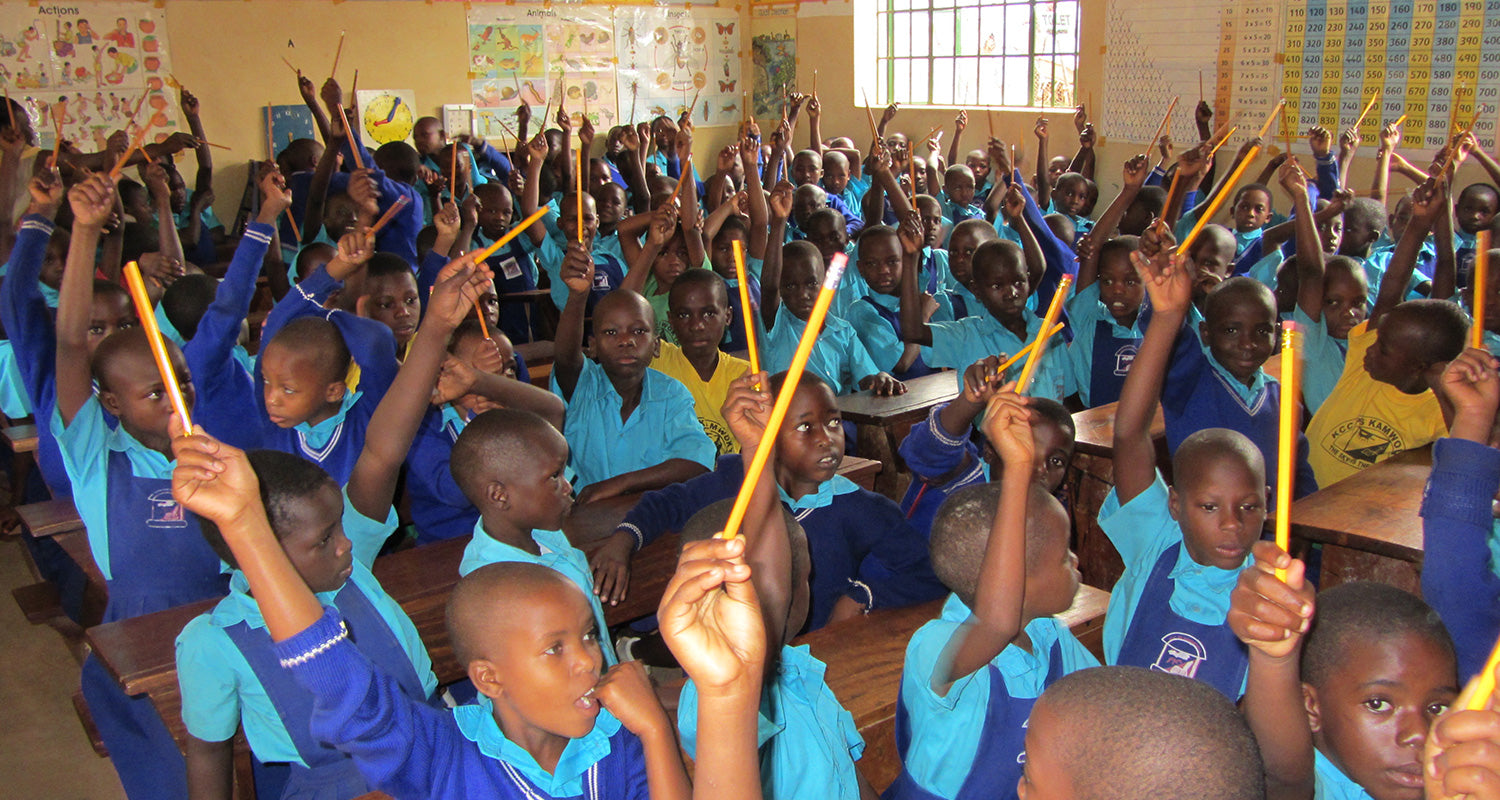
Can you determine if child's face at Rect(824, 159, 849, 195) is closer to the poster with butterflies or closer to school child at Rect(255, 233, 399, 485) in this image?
the poster with butterflies

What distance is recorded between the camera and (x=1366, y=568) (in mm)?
2295

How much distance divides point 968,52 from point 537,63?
11.6 ft

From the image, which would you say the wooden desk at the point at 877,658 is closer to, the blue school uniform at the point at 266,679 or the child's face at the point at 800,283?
the blue school uniform at the point at 266,679

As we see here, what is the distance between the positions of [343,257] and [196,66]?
6.13m

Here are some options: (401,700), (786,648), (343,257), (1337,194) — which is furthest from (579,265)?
(1337,194)

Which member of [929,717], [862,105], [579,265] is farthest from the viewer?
[862,105]

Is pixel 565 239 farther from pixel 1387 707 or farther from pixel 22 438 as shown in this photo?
pixel 1387 707

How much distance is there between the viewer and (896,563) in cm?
195

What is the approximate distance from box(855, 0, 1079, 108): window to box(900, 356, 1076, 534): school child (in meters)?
5.70

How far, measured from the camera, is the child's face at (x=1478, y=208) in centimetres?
441

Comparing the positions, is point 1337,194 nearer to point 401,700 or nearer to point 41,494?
point 401,700

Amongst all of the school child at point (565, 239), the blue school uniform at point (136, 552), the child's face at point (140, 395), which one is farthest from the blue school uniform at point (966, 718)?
the school child at point (565, 239)

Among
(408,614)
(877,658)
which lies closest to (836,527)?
(877,658)

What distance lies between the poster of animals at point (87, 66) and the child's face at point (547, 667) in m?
6.69
